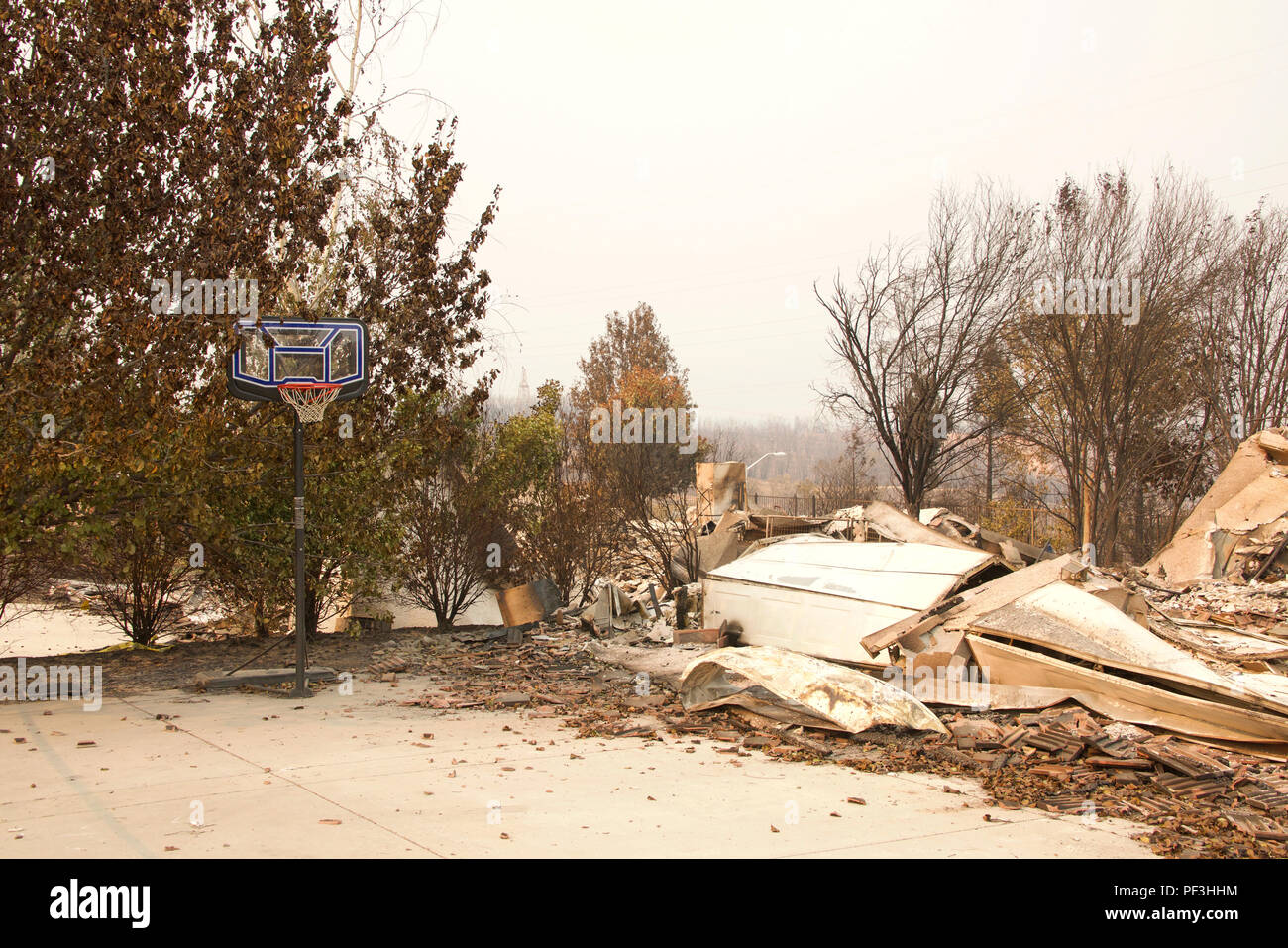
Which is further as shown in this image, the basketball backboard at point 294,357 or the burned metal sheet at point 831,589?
the burned metal sheet at point 831,589

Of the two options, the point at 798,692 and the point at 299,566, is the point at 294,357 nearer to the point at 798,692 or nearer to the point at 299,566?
the point at 299,566

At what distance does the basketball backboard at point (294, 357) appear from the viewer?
9305mm

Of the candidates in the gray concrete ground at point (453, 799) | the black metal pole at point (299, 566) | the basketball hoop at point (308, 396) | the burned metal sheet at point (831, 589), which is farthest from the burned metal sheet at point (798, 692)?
the basketball hoop at point (308, 396)

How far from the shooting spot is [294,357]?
9.59m

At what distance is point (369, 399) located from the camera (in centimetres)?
1147

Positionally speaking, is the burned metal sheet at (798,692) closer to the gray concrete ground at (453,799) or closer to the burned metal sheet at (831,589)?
the gray concrete ground at (453,799)

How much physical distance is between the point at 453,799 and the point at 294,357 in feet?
18.2

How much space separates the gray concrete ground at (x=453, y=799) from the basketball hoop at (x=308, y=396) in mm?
3164

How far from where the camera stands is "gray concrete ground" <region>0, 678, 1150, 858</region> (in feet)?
15.9

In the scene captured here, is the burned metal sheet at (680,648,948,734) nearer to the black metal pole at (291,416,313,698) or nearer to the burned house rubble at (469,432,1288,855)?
the burned house rubble at (469,432,1288,855)

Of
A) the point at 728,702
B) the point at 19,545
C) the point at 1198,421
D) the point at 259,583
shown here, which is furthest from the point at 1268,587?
the point at 19,545

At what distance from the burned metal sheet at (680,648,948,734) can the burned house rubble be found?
0.02 m

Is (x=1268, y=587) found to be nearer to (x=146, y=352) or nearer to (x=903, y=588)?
(x=903, y=588)

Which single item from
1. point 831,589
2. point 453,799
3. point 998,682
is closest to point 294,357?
point 453,799
